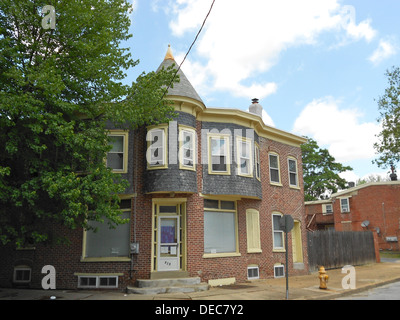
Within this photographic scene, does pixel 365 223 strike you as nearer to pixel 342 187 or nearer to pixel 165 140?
pixel 342 187

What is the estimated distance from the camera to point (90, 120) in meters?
12.7

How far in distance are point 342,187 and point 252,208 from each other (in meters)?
35.5

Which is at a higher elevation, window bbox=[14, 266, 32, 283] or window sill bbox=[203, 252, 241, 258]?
window sill bbox=[203, 252, 241, 258]

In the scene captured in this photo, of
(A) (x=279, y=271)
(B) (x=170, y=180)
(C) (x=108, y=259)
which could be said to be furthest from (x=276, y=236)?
(C) (x=108, y=259)

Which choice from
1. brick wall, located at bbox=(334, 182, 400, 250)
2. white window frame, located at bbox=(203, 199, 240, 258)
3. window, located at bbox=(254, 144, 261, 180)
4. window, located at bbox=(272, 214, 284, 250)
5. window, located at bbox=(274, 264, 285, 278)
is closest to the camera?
white window frame, located at bbox=(203, 199, 240, 258)

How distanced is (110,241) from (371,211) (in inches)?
1129

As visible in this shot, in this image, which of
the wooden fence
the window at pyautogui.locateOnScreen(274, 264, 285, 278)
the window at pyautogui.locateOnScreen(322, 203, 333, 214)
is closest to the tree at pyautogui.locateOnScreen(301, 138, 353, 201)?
the window at pyautogui.locateOnScreen(322, 203, 333, 214)

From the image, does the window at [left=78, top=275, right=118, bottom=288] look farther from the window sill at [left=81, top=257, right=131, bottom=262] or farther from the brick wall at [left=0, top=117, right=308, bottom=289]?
the window sill at [left=81, top=257, right=131, bottom=262]

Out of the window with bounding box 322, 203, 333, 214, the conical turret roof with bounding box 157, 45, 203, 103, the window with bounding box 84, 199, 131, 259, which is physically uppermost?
the conical turret roof with bounding box 157, 45, 203, 103

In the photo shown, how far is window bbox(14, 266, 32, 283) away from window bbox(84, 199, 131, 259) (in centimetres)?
274

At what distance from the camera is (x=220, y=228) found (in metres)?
16.1

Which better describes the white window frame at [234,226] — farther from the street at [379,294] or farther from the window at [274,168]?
the street at [379,294]

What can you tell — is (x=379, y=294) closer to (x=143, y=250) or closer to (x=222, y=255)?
(x=222, y=255)

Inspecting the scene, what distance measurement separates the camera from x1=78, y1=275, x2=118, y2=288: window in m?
14.3
